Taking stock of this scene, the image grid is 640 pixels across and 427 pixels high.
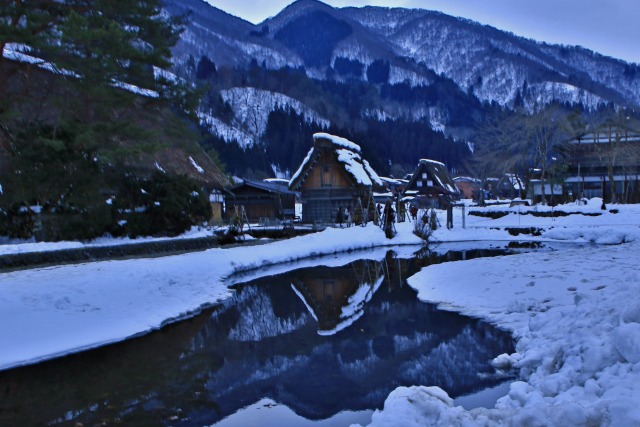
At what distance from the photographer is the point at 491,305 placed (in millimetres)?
9359

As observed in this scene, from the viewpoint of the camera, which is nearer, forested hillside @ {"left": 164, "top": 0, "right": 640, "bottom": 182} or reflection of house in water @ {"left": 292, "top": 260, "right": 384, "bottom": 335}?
reflection of house in water @ {"left": 292, "top": 260, "right": 384, "bottom": 335}

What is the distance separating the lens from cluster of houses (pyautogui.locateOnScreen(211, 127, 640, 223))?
3619 cm

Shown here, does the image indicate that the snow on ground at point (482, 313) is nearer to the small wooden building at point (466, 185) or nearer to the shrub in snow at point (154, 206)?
the shrub in snow at point (154, 206)

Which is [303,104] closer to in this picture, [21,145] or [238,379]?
[21,145]

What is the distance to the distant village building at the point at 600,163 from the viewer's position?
40125 mm

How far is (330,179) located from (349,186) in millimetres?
1695

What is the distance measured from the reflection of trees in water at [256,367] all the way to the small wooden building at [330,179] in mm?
26684

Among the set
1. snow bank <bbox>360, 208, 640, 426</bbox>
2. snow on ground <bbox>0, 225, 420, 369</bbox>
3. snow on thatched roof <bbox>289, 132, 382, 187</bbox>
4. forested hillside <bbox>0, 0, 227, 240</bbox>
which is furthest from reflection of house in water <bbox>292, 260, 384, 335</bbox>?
snow on thatched roof <bbox>289, 132, 382, 187</bbox>

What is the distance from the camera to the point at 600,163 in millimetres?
42312

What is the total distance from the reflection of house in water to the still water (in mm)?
81

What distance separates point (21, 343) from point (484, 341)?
284 inches

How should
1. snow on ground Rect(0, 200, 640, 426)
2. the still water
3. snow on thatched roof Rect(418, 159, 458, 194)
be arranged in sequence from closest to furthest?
snow on ground Rect(0, 200, 640, 426), the still water, snow on thatched roof Rect(418, 159, 458, 194)

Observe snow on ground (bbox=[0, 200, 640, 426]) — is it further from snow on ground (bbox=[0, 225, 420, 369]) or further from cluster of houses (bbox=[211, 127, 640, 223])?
cluster of houses (bbox=[211, 127, 640, 223])

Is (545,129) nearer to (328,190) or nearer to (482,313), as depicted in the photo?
(328,190)
